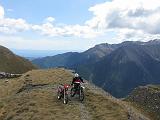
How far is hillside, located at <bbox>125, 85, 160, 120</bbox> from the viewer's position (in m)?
62.6

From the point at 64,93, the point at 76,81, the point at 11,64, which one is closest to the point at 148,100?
the point at 64,93

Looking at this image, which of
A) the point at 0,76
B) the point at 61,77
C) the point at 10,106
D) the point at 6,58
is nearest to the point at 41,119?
the point at 10,106

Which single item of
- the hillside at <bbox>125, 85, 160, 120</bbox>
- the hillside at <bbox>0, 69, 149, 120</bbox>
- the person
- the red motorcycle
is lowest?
the hillside at <bbox>125, 85, 160, 120</bbox>

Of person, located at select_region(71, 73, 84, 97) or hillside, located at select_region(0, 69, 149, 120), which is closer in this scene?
hillside, located at select_region(0, 69, 149, 120)

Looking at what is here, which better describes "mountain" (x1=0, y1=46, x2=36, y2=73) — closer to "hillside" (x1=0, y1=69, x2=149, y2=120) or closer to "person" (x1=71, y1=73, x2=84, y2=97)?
"hillside" (x1=0, y1=69, x2=149, y2=120)

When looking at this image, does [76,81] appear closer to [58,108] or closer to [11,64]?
[58,108]

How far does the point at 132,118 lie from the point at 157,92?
37.2 meters

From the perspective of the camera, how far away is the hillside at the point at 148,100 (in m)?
62.6

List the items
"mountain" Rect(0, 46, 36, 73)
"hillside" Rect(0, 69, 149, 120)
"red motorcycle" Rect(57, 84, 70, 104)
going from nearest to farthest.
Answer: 1. "hillside" Rect(0, 69, 149, 120)
2. "red motorcycle" Rect(57, 84, 70, 104)
3. "mountain" Rect(0, 46, 36, 73)

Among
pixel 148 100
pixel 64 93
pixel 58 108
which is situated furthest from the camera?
pixel 148 100

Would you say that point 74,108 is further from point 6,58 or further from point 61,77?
point 6,58

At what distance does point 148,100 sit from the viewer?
69.2 metres

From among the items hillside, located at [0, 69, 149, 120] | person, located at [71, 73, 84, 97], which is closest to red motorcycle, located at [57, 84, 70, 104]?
hillside, located at [0, 69, 149, 120]

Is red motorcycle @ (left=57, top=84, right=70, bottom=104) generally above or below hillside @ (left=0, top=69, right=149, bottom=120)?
above
